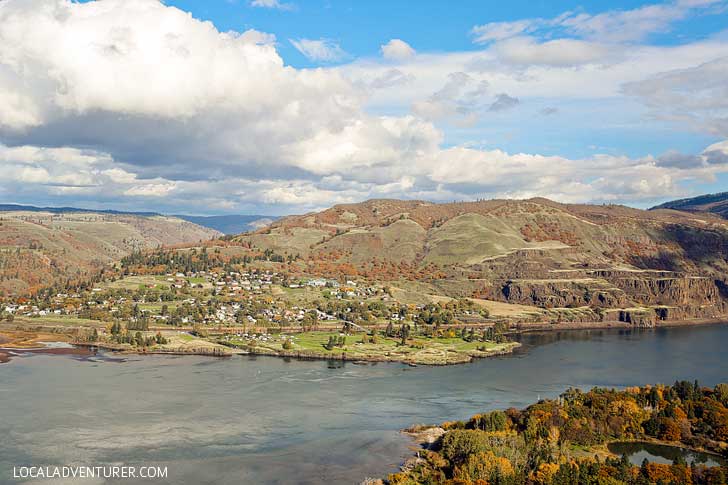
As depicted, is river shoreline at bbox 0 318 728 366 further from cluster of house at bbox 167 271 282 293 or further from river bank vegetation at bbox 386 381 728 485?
cluster of house at bbox 167 271 282 293

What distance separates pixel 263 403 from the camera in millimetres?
83562

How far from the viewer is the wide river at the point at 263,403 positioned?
6153cm

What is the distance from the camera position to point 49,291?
7032 inches

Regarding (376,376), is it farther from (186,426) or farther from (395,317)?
(395,317)

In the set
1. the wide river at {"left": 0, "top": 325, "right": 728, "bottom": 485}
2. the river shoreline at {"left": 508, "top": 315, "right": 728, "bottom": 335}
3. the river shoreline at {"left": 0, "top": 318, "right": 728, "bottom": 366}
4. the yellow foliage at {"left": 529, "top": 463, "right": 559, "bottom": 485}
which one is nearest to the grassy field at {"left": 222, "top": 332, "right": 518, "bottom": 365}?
the river shoreline at {"left": 0, "top": 318, "right": 728, "bottom": 366}

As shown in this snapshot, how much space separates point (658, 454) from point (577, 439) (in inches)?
338

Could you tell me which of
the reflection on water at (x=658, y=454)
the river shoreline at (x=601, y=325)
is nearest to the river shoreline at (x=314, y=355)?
the river shoreline at (x=601, y=325)

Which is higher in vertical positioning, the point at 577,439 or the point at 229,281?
the point at 229,281

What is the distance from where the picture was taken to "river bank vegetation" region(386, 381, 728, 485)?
54844 millimetres

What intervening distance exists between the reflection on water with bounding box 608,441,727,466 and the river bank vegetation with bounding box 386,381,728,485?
3.90 feet

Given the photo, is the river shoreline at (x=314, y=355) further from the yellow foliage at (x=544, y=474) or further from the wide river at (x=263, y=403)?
the yellow foliage at (x=544, y=474)

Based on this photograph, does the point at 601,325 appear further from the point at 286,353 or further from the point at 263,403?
the point at 263,403

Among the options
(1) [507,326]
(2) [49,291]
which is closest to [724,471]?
(1) [507,326]

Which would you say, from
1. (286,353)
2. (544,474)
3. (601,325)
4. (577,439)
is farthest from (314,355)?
(601,325)
